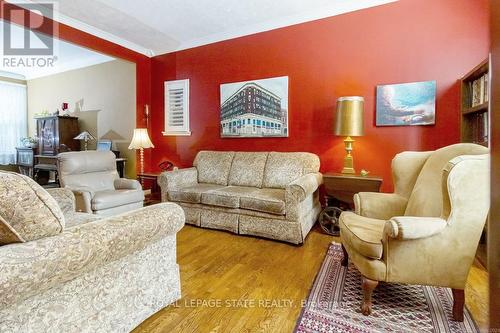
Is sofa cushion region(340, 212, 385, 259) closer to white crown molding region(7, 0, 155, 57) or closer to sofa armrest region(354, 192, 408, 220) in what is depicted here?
sofa armrest region(354, 192, 408, 220)

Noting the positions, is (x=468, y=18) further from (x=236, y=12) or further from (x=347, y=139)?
(x=236, y=12)

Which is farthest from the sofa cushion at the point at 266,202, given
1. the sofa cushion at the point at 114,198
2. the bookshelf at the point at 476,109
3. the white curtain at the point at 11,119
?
the white curtain at the point at 11,119

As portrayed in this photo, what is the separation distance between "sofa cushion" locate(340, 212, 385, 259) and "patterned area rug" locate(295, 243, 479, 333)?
35 cm

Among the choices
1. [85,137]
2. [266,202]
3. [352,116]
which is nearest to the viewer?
[266,202]

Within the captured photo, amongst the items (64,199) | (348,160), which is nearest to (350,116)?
(348,160)

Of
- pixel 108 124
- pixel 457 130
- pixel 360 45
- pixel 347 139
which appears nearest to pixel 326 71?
pixel 360 45

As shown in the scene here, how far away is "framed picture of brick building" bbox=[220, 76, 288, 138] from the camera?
11.2 feet

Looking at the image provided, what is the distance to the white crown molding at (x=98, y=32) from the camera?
128 inches

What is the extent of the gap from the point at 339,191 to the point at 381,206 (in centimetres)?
68

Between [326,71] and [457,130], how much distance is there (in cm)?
151

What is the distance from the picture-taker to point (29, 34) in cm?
392

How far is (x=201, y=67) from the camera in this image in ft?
13.1

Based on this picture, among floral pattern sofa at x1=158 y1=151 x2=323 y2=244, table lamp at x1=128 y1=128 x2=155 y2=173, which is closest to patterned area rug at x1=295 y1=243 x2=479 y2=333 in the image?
floral pattern sofa at x1=158 y1=151 x2=323 y2=244

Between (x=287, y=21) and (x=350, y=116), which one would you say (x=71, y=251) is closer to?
(x=350, y=116)
